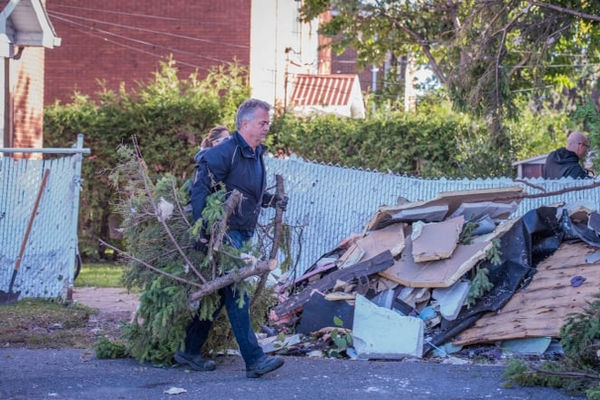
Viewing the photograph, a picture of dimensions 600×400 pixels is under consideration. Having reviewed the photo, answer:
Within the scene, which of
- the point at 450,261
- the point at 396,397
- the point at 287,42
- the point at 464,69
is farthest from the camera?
the point at 287,42

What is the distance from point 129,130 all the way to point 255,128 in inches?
485

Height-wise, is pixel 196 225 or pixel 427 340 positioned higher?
pixel 196 225

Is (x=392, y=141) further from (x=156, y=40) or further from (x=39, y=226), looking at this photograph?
(x=156, y=40)

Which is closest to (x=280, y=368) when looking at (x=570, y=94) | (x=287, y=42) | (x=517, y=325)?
(x=517, y=325)

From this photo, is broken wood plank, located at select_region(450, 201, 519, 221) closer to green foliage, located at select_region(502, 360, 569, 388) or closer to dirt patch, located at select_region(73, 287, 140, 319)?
green foliage, located at select_region(502, 360, 569, 388)

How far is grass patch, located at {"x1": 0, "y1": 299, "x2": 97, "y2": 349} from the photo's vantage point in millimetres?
8352

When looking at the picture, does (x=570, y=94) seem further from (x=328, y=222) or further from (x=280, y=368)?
(x=280, y=368)

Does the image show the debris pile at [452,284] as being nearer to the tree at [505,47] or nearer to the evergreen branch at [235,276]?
the evergreen branch at [235,276]

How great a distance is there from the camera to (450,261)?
851cm

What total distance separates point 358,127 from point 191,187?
1121 cm

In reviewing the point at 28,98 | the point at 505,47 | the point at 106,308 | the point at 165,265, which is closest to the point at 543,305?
the point at 165,265

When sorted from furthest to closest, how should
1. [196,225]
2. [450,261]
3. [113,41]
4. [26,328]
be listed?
[113,41]
[26,328]
[450,261]
[196,225]

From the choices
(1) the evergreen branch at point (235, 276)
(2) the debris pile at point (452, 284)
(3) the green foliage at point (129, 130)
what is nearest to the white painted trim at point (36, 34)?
(3) the green foliage at point (129, 130)

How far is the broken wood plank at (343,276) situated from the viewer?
8727 millimetres
